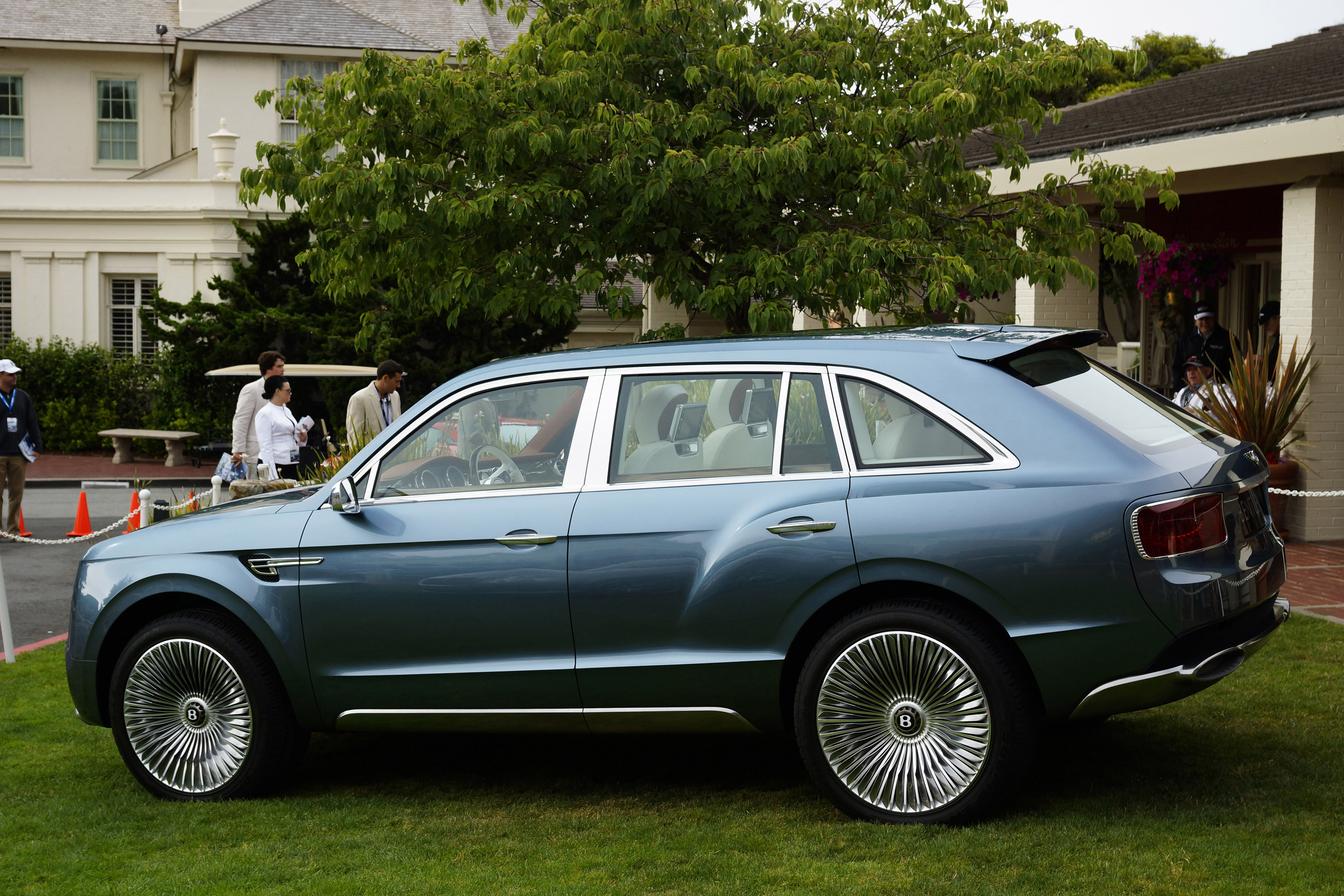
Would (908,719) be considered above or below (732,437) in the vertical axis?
below

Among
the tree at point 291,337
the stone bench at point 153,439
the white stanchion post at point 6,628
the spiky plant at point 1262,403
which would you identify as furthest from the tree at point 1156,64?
the white stanchion post at point 6,628

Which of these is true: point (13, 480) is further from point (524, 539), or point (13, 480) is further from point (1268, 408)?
point (1268, 408)

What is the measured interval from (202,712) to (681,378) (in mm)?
2388

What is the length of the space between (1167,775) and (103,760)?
4.66 metres

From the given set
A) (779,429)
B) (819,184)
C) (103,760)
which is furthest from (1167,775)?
(819,184)

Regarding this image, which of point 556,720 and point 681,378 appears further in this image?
point 681,378

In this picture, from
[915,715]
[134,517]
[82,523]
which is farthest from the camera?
[82,523]

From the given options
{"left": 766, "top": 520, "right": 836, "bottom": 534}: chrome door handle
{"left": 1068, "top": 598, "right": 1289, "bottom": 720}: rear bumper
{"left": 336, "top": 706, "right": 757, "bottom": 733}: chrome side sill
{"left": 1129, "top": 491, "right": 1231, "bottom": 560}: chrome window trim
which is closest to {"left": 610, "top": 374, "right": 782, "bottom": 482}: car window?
{"left": 766, "top": 520, "right": 836, "bottom": 534}: chrome door handle

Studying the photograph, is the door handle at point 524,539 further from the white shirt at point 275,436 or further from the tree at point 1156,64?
the tree at point 1156,64

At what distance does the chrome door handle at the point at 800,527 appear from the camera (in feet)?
16.8

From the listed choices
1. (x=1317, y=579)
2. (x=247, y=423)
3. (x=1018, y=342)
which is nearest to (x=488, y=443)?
(x=1018, y=342)

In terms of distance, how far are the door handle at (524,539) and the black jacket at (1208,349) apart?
406 inches

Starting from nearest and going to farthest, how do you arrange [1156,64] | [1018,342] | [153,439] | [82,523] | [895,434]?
[895,434], [1018,342], [82,523], [153,439], [1156,64]

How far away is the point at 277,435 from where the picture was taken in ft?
41.3
